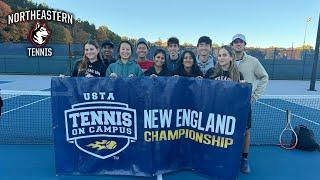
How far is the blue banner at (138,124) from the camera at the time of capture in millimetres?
4578

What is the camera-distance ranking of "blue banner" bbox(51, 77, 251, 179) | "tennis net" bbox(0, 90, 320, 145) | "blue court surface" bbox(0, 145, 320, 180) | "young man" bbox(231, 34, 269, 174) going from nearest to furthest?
1. "blue banner" bbox(51, 77, 251, 179)
2. "blue court surface" bbox(0, 145, 320, 180)
3. "young man" bbox(231, 34, 269, 174)
4. "tennis net" bbox(0, 90, 320, 145)

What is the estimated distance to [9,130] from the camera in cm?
724

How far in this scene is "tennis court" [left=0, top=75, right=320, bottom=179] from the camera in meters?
5.13

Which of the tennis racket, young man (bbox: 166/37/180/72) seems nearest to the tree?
the tennis racket

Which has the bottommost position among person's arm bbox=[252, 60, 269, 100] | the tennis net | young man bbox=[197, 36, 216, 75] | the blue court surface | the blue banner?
the blue court surface

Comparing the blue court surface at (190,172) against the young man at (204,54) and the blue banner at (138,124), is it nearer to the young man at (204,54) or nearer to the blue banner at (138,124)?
the blue banner at (138,124)

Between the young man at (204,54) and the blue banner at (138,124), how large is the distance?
35.5 inches

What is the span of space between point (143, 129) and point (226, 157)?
123 cm

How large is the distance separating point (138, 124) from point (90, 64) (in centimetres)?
132

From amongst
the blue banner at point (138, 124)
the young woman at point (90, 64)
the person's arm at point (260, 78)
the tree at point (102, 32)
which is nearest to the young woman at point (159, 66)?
the blue banner at point (138, 124)

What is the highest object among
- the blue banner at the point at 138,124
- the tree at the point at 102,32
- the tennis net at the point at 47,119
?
the tree at the point at 102,32

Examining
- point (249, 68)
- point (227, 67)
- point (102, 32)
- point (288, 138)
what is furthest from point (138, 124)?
point (102, 32)

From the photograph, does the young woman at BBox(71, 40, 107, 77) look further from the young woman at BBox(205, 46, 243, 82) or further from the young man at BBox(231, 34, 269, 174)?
the young man at BBox(231, 34, 269, 174)

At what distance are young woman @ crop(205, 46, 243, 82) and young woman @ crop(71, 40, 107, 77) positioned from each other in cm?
184
